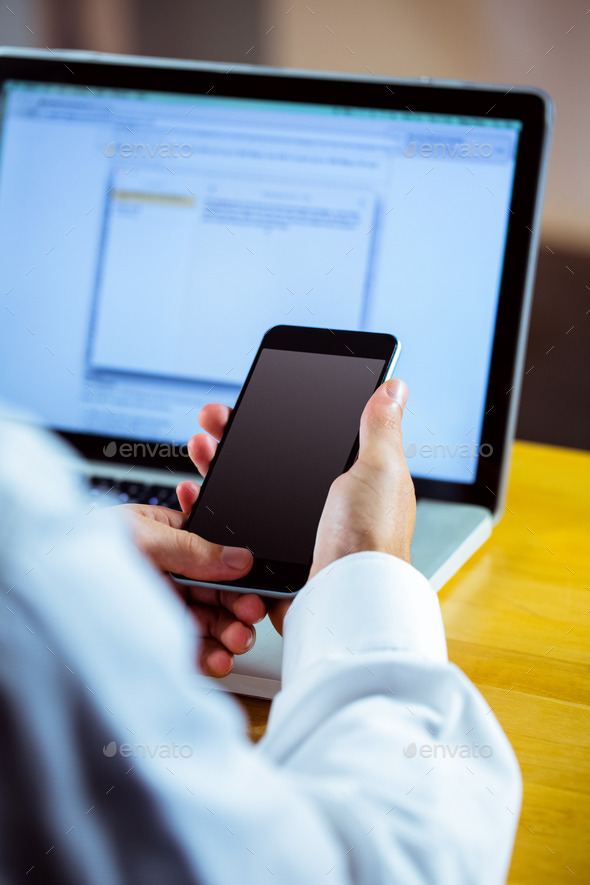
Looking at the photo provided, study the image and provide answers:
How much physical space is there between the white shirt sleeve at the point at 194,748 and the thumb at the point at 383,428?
11 centimetres

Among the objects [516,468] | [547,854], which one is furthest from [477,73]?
[547,854]

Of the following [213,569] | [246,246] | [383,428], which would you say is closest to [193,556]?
[213,569]

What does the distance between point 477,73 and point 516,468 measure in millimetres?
1111

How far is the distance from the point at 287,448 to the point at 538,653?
0.19 m

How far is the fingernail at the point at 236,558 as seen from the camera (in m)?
0.40

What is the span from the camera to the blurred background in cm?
150

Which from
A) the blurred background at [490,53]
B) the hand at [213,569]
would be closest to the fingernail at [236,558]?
the hand at [213,569]

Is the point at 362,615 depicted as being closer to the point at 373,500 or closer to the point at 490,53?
the point at 373,500

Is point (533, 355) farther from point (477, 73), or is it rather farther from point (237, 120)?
point (237, 120)

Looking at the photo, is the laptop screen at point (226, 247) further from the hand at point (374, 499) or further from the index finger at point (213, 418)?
the hand at point (374, 499)

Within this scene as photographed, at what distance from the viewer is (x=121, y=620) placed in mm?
225

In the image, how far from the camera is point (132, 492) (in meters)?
0.57

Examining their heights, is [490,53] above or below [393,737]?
above

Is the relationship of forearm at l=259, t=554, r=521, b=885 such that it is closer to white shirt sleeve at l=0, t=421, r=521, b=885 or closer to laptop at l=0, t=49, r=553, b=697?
white shirt sleeve at l=0, t=421, r=521, b=885
